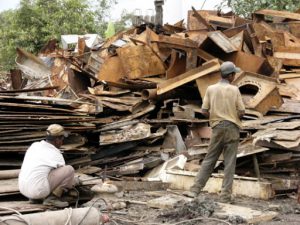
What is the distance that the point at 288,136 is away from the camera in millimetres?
7422

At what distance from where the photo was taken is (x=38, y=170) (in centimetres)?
574

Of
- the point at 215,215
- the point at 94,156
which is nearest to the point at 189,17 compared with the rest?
the point at 94,156

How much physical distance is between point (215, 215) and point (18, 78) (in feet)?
30.5

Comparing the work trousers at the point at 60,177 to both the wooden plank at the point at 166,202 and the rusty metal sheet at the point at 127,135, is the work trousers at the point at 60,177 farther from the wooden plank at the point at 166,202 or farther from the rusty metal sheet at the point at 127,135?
the rusty metal sheet at the point at 127,135

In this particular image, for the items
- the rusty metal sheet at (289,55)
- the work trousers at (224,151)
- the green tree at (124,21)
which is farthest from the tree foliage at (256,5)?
the green tree at (124,21)

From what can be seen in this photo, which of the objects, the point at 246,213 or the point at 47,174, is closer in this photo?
the point at 47,174

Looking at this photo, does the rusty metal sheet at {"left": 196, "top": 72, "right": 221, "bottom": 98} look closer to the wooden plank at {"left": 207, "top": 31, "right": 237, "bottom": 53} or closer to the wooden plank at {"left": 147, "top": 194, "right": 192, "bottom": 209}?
the wooden plank at {"left": 207, "top": 31, "right": 237, "bottom": 53}

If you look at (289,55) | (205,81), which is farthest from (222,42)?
(289,55)

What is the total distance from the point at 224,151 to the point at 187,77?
2803 millimetres

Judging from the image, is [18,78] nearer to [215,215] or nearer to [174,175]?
[174,175]

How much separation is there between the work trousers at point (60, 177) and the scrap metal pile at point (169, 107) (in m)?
2.30

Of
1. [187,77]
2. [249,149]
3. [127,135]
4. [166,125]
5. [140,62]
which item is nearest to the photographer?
[249,149]

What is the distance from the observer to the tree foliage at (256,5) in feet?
52.1

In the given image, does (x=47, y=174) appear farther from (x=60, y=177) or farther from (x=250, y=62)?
(x=250, y=62)
